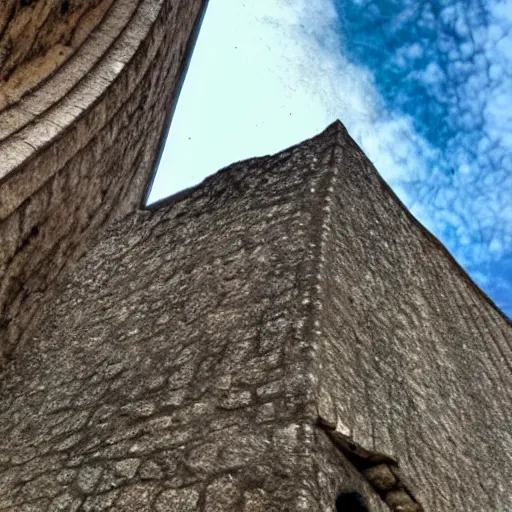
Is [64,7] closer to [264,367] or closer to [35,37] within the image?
[35,37]

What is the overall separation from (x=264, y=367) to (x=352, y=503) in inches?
24.0

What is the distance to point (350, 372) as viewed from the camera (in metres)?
2.76

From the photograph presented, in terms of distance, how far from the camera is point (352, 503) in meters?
2.38

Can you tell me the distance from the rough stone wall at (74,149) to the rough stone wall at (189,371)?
272 mm

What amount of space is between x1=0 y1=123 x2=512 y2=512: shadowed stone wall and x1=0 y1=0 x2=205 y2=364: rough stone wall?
0.25 meters

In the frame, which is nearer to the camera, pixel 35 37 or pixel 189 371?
pixel 189 371

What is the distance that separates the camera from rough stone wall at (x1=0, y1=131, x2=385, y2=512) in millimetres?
2359

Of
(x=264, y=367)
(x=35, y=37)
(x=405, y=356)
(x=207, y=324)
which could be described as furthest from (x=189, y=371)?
(x=35, y=37)

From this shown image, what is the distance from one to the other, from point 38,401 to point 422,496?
2048mm

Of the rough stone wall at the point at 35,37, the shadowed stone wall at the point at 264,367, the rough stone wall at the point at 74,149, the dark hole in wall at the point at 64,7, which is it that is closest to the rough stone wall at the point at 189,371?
the shadowed stone wall at the point at 264,367

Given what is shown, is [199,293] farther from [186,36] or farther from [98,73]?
[186,36]

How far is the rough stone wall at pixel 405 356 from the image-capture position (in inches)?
107

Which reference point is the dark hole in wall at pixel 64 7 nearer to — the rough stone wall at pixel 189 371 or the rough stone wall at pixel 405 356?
the rough stone wall at pixel 189 371

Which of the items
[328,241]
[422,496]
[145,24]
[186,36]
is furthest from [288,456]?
[186,36]
